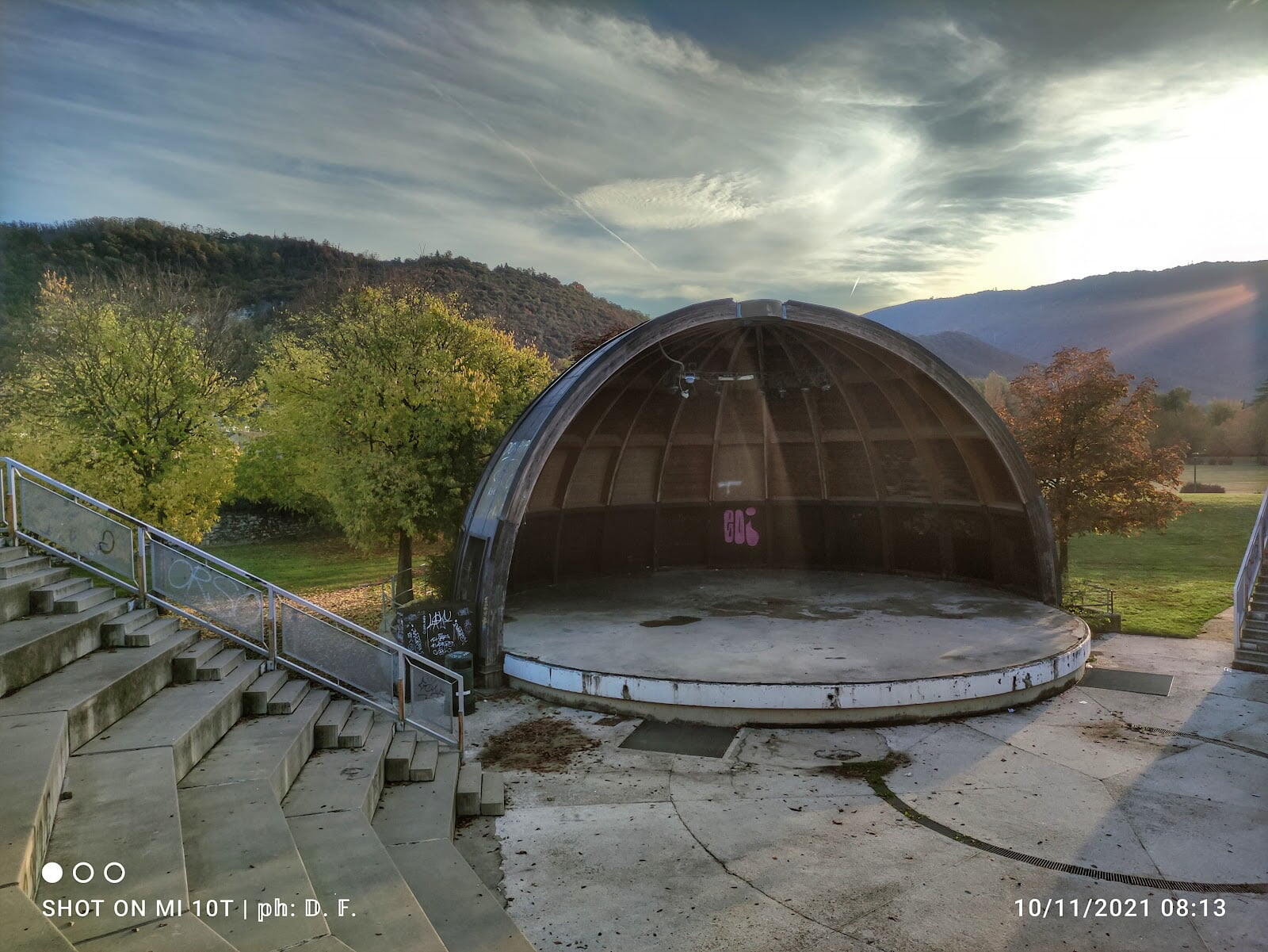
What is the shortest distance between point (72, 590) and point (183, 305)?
18.4 meters

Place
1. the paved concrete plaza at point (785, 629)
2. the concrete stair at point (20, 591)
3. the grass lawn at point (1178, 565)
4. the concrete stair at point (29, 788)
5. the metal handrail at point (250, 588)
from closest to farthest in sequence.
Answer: the concrete stair at point (29, 788) < the concrete stair at point (20, 591) < the metal handrail at point (250, 588) < the paved concrete plaza at point (785, 629) < the grass lawn at point (1178, 565)

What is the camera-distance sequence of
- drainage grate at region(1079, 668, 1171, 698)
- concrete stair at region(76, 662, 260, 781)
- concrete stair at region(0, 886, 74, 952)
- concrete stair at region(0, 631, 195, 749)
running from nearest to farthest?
concrete stair at region(0, 886, 74, 952) → concrete stair at region(0, 631, 195, 749) → concrete stair at region(76, 662, 260, 781) → drainage grate at region(1079, 668, 1171, 698)

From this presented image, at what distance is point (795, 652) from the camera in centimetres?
1365

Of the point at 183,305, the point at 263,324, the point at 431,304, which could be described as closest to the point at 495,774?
the point at 431,304

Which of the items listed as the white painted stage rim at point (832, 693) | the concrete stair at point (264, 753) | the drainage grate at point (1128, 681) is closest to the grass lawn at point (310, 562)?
the white painted stage rim at point (832, 693)

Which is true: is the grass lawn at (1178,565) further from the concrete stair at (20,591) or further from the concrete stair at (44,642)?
the concrete stair at (20,591)

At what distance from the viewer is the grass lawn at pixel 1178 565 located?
66.4 feet

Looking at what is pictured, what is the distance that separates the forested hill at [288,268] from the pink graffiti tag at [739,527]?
68222mm

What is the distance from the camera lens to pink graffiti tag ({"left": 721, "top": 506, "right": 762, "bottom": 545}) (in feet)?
75.3

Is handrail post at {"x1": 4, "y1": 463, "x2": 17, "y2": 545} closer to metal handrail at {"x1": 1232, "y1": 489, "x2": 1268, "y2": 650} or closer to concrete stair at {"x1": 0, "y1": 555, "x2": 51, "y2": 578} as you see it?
concrete stair at {"x1": 0, "y1": 555, "x2": 51, "y2": 578}

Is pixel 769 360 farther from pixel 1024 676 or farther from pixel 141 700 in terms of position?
pixel 141 700

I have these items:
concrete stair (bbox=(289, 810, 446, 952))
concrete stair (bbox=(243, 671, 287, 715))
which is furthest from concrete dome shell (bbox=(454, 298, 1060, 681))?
concrete stair (bbox=(289, 810, 446, 952))

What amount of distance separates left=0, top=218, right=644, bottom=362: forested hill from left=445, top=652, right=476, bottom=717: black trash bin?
76.7 meters

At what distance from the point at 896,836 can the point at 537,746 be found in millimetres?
5343
